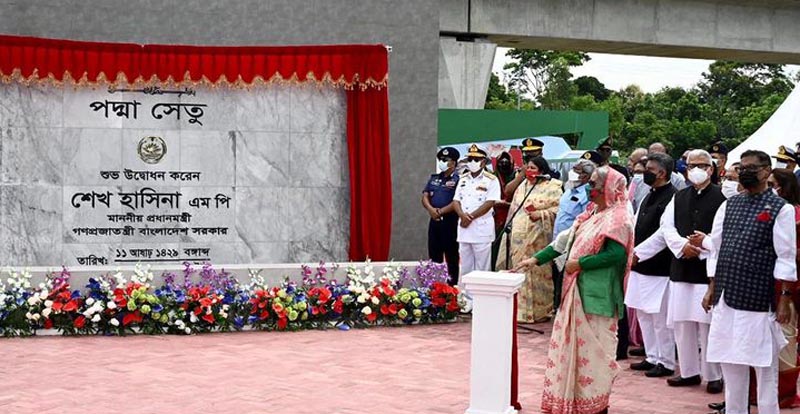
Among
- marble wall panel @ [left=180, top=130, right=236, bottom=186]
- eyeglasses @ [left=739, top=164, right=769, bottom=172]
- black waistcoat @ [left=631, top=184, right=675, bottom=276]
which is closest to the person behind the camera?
eyeglasses @ [left=739, top=164, right=769, bottom=172]

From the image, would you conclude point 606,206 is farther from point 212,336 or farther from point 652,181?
point 212,336

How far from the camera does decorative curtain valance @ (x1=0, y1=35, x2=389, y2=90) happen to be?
11.4m

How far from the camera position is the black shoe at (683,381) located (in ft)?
24.6

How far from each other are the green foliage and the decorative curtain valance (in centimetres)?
3782

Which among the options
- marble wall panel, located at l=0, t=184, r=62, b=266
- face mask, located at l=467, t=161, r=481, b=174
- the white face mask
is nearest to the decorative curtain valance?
marble wall panel, located at l=0, t=184, r=62, b=266

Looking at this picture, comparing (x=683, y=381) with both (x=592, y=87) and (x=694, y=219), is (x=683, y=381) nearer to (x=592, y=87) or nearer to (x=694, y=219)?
(x=694, y=219)

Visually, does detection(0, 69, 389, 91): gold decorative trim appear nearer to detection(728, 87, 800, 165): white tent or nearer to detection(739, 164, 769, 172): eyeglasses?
detection(728, 87, 800, 165): white tent

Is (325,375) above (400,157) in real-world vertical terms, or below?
below

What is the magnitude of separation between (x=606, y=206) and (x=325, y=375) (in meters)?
2.62

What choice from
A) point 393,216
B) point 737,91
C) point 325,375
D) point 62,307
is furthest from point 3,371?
point 737,91

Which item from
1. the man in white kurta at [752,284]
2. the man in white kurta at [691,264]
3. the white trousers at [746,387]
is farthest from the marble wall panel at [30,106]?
the white trousers at [746,387]

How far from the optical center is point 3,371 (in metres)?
7.58

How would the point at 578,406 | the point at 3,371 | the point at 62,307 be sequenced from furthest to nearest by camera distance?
the point at 62,307
the point at 3,371
the point at 578,406

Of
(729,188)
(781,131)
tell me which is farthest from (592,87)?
(729,188)
